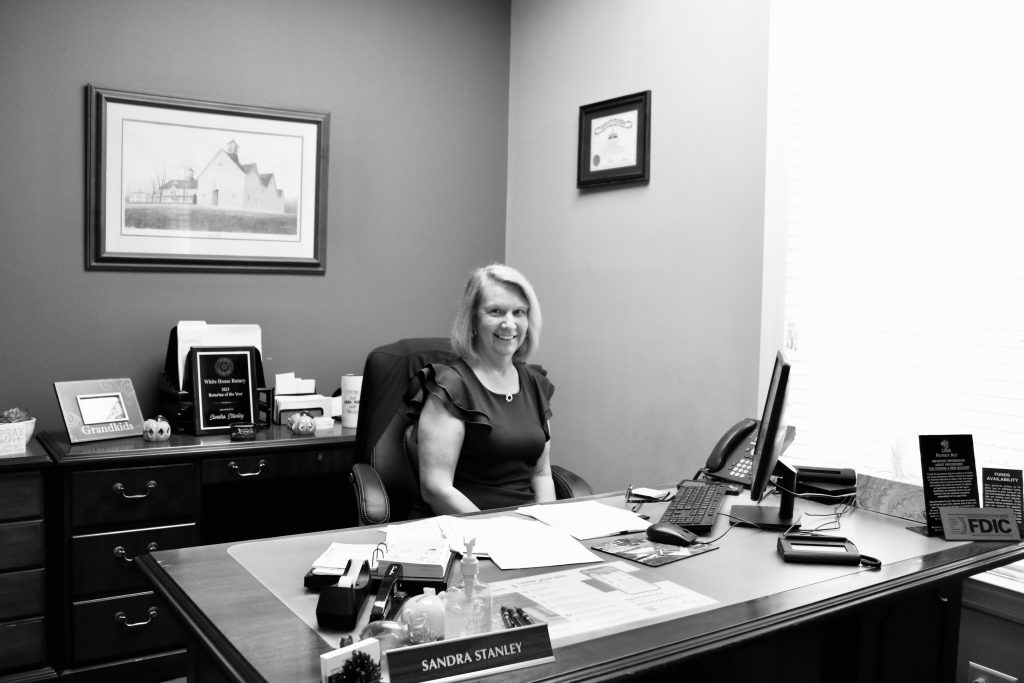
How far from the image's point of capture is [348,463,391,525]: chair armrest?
2.47 meters

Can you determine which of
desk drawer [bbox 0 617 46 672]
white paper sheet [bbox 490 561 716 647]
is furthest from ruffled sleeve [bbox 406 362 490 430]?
desk drawer [bbox 0 617 46 672]

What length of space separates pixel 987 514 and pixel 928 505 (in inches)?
5.1

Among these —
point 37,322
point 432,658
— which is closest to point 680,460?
point 432,658

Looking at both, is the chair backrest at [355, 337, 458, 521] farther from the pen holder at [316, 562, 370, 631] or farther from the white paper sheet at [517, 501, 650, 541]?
the pen holder at [316, 562, 370, 631]

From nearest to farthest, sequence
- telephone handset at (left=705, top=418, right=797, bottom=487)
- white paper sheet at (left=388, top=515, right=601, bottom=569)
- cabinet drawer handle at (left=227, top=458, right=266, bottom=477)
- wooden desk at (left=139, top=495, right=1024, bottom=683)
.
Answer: wooden desk at (left=139, top=495, right=1024, bottom=683)
white paper sheet at (left=388, top=515, right=601, bottom=569)
telephone handset at (left=705, top=418, right=797, bottom=487)
cabinet drawer handle at (left=227, top=458, right=266, bottom=477)

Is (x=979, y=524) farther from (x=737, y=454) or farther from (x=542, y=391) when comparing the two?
(x=542, y=391)

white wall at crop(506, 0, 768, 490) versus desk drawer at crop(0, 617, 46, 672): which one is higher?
white wall at crop(506, 0, 768, 490)

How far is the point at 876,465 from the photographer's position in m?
2.72

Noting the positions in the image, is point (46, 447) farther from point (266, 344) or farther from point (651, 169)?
point (651, 169)

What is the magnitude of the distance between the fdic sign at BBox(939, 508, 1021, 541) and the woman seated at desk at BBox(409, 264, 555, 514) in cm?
116

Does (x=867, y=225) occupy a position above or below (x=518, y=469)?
above

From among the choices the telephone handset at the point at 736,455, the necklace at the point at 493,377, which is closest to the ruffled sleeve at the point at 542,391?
the necklace at the point at 493,377

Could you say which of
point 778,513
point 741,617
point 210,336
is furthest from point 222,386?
point 741,617

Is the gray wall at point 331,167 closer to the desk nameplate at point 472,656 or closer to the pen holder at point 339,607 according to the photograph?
the pen holder at point 339,607
